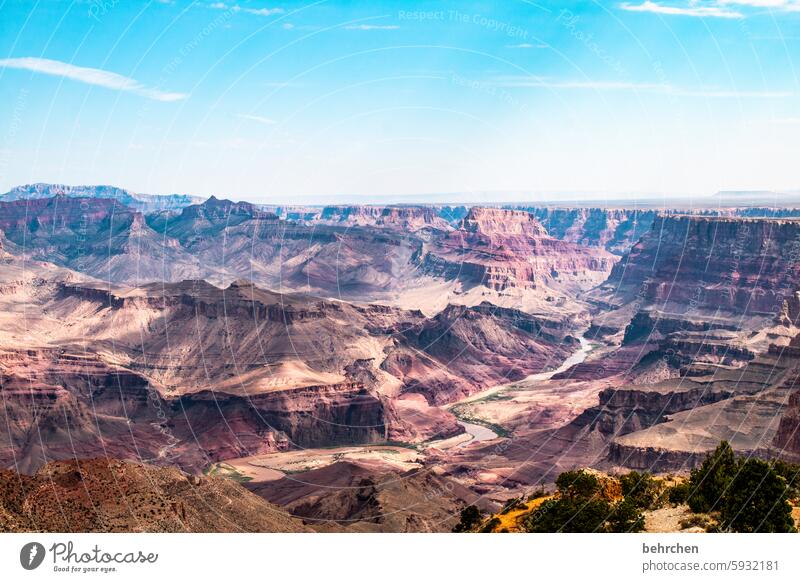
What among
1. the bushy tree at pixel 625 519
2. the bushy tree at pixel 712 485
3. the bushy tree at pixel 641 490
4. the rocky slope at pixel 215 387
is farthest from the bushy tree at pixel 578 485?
the rocky slope at pixel 215 387

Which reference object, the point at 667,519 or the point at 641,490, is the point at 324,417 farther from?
the point at 667,519

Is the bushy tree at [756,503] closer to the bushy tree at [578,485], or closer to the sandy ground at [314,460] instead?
the bushy tree at [578,485]

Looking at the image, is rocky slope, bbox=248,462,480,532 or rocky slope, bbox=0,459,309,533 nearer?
rocky slope, bbox=0,459,309,533

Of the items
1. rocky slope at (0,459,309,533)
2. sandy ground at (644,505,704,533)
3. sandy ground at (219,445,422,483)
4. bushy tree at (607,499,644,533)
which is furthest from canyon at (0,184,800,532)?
sandy ground at (644,505,704,533)

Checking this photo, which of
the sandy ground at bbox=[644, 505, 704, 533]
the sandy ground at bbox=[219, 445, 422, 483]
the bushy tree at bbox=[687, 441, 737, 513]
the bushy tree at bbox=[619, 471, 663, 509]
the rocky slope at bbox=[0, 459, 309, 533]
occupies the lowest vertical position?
the sandy ground at bbox=[219, 445, 422, 483]

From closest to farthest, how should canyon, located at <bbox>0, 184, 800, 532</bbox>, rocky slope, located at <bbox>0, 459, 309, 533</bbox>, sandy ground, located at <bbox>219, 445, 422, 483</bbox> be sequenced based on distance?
rocky slope, located at <bbox>0, 459, 309, 533</bbox> → canyon, located at <bbox>0, 184, 800, 532</bbox> → sandy ground, located at <bbox>219, 445, 422, 483</bbox>

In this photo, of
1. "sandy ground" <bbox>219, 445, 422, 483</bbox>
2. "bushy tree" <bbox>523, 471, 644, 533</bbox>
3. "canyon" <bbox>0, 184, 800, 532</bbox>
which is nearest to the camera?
"bushy tree" <bbox>523, 471, 644, 533</bbox>

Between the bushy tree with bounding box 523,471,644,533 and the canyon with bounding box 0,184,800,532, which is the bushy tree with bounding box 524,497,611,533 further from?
the canyon with bounding box 0,184,800,532

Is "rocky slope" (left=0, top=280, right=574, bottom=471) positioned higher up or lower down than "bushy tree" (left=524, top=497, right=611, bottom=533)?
lower down
